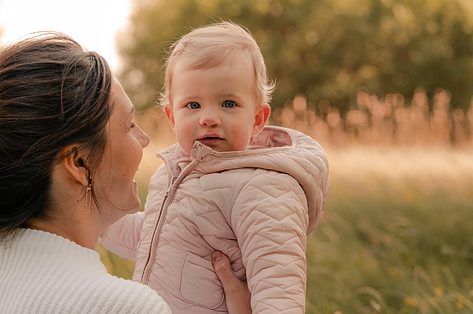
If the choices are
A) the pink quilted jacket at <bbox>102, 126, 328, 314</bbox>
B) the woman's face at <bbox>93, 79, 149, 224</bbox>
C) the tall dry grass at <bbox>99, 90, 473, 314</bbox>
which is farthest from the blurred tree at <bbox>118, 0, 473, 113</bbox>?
the woman's face at <bbox>93, 79, 149, 224</bbox>

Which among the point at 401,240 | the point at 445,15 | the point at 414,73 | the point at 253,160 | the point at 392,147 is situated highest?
the point at 253,160

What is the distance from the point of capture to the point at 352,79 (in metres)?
28.0

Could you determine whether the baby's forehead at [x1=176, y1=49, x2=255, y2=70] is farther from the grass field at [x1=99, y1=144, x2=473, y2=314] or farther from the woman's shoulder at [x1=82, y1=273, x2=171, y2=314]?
the grass field at [x1=99, y1=144, x2=473, y2=314]

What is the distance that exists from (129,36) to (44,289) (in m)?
30.2

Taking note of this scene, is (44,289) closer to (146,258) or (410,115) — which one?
(146,258)

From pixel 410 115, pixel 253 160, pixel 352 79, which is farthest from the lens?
pixel 352 79

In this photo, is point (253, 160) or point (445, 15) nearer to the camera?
point (253, 160)

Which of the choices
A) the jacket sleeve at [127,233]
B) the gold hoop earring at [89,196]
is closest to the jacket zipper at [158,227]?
the jacket sleeve at [127,233]

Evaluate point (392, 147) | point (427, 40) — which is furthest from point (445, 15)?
point (392, 147)

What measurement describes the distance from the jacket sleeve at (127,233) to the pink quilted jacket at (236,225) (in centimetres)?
31

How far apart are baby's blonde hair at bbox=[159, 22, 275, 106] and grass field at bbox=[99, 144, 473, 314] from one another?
1.57 meters

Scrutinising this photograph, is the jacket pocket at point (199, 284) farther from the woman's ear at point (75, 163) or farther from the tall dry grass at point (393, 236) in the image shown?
the tall dry grass at point (393, 236)

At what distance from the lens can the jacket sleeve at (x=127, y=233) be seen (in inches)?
130

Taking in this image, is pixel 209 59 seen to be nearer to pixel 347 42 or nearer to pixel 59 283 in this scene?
pixel 59 283
